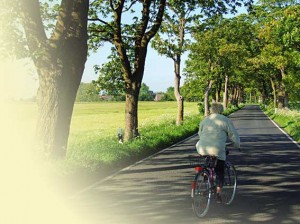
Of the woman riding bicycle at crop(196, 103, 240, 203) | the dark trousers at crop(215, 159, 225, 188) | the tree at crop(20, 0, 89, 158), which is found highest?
the tree at crop(20, 0, 89, 158)

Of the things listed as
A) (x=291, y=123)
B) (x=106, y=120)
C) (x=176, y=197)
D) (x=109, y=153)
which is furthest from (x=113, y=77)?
(x=106, y=120)

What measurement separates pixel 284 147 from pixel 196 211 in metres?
13.1

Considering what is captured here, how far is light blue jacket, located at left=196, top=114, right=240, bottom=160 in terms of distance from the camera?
7.14m

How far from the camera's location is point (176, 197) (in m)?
8.41

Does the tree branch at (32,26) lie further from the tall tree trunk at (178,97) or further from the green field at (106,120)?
the tall tree trunk at (178,97)

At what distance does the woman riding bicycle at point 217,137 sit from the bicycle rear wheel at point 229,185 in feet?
1.72

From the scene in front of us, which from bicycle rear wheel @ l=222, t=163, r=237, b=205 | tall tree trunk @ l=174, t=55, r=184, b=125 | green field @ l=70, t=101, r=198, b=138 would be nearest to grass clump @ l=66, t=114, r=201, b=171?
bicycle rear wheel @ l=222, t=163, r=237, b=205

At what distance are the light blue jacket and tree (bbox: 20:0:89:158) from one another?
483 cm

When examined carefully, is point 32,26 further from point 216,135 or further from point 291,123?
point 291,123

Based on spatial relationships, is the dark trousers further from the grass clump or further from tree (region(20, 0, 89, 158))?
tree (region(20, 0, 89, 158))

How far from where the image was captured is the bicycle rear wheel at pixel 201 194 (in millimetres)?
6820

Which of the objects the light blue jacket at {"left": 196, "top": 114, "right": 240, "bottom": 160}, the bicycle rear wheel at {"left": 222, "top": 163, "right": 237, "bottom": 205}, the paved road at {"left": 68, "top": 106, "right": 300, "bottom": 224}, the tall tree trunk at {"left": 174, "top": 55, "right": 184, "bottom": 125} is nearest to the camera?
the paved road at {"left": 68, "top": 106, "right": 300, "bottom": 224}

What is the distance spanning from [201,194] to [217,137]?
0.95 m

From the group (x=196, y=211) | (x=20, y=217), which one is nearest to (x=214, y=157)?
(x=196, y=211)
